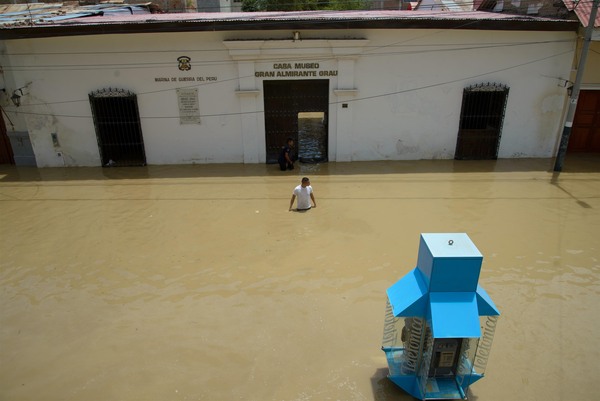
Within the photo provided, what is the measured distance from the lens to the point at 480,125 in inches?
474

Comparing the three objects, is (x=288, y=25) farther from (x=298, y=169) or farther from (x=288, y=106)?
(x=298, y=169)

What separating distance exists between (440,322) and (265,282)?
10.0ft

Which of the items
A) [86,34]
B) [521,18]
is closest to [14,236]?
[86,34]

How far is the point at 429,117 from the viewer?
1159cm

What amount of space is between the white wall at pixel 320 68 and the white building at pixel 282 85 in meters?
0.03

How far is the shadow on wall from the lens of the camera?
10.9 meters

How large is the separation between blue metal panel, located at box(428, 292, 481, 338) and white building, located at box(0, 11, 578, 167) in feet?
28.3

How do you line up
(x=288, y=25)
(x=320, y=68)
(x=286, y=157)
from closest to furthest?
1. (x=288, y=25)
2. (x=320, y=68)
3. (x=286, y=157)

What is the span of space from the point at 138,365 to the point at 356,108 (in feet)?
29.6

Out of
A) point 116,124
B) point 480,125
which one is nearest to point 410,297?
point 480,125

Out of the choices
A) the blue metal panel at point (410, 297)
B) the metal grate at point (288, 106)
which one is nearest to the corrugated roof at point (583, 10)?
the metal grate at point (288, 106)

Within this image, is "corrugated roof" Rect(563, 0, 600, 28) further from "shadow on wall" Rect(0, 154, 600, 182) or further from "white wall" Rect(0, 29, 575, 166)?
"shadow on wall" Rect(0, 154, 600, 182)

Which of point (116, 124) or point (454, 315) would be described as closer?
point (454, 315)

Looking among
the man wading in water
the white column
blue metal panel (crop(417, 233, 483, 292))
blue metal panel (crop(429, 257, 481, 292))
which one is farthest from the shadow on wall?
blue metal panel (crop(429, 257, 481, 292))
